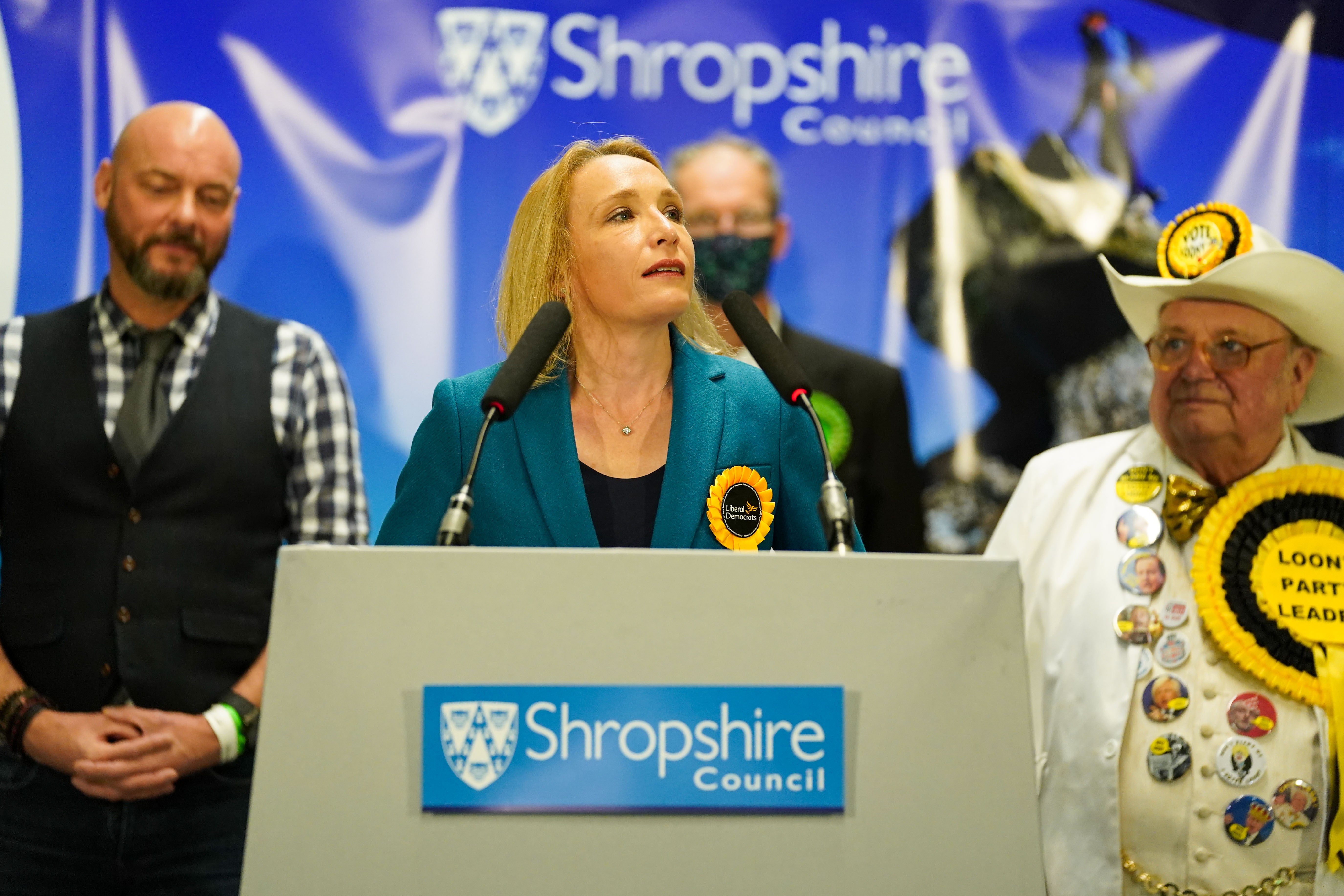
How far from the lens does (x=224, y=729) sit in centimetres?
245

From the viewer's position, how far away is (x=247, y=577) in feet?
8.55

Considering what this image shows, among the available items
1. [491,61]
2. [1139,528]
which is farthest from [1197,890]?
[491,61]

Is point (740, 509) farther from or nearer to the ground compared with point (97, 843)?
farther from the ground

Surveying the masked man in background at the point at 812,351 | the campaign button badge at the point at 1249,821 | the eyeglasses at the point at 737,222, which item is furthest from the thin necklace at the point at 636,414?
the eyeglasses at the point at 737,222

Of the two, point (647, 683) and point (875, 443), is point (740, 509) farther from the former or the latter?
point (875, 443)

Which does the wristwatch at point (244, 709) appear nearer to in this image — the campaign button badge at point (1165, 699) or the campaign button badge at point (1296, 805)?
the campaign button badge at point (1165, 699)

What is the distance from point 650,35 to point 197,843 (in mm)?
2586

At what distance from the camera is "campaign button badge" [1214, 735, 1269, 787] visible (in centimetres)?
240

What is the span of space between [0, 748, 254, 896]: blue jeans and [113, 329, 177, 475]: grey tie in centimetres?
63

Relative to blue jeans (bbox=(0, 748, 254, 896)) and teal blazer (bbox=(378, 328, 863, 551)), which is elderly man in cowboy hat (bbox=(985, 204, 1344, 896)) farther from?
blue jeans (bbox=(0, 748, 254, 896))

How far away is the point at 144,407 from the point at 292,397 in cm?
29

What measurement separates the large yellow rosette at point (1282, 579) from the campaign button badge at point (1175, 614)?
0.03m

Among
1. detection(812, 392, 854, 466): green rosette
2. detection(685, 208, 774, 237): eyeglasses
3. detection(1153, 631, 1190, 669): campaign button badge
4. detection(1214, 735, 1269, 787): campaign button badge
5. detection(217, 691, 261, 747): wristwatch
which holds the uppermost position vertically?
detection(685, 208, 774, 237): eyeglasses

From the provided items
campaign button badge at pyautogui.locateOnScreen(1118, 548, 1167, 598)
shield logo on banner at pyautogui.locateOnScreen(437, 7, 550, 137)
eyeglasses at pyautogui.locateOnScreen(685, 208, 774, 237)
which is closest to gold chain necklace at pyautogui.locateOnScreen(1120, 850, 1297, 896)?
campaign button badge at pyautogui.locateOnScreen(1118, 548, 1167, 598)
